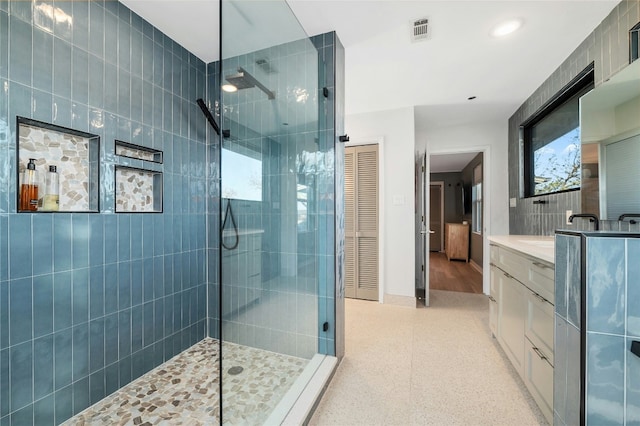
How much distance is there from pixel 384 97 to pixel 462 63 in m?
0.83

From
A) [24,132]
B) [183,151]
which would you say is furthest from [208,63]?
[24,132]

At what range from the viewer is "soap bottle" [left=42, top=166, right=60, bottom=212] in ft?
4.55

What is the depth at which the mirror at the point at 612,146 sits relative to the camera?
1462 millimetres

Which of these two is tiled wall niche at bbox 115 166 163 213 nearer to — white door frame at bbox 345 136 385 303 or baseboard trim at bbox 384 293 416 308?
white door frame at bbox 345 136 385 303

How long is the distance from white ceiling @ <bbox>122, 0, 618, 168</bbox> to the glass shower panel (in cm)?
9

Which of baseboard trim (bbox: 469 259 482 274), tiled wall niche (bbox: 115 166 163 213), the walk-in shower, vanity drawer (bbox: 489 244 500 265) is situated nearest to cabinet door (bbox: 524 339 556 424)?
vanity drawer (bbox: 489 244 500 265)

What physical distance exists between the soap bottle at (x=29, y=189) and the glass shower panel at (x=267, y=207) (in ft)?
3.54

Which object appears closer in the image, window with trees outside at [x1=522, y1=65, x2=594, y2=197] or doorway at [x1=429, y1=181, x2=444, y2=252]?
window with trees outside at [x1=522, y1=65, x2=594, y2=197]

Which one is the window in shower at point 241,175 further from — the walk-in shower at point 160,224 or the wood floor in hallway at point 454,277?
the wood floor in hallway at point 454,277

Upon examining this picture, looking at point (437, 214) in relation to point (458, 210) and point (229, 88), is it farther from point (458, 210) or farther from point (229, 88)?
point (229, 88)

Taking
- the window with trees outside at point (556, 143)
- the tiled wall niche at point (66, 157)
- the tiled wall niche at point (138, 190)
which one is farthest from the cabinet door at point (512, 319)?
the tiled wall niche at point (66, 157)

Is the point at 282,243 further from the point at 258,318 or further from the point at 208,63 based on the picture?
the point at 208,63

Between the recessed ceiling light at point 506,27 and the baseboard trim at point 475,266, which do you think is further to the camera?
the baseboard trim at point 475,266

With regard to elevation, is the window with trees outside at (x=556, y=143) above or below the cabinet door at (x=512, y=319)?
above
